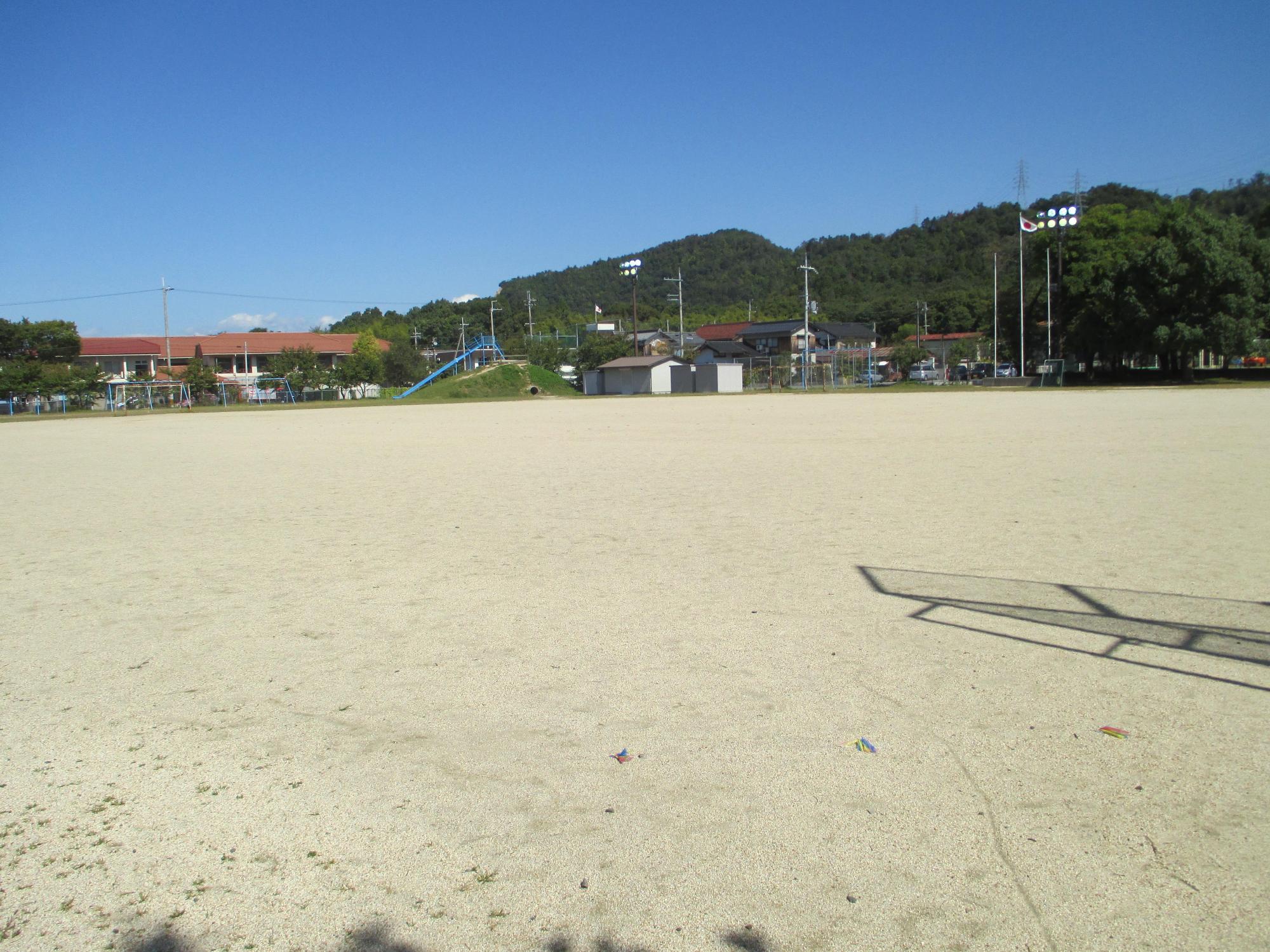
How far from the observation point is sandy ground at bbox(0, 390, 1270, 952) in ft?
9.92

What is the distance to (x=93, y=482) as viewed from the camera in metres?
15.6

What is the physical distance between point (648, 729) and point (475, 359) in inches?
3162

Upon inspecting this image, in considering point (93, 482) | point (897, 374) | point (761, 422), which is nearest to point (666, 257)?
point (897, 374)

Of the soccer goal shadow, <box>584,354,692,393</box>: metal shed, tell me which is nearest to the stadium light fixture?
<box>584,354,692,393</box>: metal shed

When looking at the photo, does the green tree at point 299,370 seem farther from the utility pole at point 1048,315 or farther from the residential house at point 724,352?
the utility pole at point 1048,315

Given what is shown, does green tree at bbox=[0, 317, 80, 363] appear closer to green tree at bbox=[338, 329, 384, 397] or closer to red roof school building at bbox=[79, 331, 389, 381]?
red roof school building at bbox=[79, 331, 389, 381]

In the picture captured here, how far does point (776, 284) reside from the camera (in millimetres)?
161875

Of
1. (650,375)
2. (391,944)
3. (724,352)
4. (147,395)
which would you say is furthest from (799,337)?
(391,944)

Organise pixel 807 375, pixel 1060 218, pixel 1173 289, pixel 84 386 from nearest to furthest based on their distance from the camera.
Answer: pixel 1173 289 < pixel 1060 218 < pixel 84 386 < pixel 807 375

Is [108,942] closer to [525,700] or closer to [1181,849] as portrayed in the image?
[525,700]

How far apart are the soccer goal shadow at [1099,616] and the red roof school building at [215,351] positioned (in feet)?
247

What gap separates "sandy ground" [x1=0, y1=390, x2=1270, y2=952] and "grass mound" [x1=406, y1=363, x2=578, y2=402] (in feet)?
184

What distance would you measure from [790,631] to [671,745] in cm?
188

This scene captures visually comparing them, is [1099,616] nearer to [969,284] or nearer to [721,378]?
[721,378]
